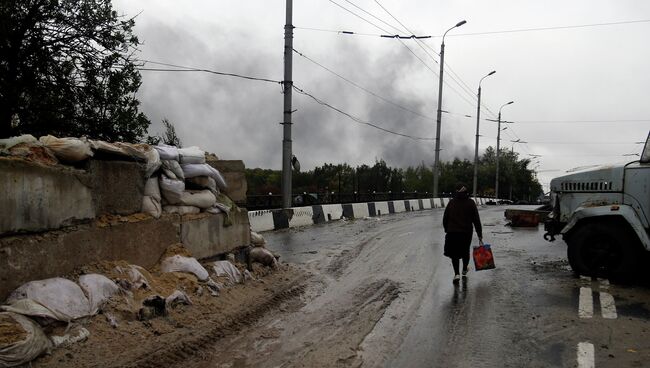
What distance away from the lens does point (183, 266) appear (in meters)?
6.40

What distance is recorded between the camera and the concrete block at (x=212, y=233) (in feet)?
22.8

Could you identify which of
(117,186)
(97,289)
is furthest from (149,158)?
(97,289)

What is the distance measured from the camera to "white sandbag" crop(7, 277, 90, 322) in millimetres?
4379

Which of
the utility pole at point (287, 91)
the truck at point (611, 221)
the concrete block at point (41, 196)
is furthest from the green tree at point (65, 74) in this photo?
the truck at point (611, 221)

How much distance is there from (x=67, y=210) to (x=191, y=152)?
2.52 m

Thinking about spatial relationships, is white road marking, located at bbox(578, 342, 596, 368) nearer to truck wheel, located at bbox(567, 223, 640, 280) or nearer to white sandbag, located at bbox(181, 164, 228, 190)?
truck wheel, located at bbox(567, 223, 640, 280)

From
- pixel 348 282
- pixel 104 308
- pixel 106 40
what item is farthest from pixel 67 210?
pixel 106 40

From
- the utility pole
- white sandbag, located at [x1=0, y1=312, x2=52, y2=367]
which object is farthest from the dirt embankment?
the utility pole

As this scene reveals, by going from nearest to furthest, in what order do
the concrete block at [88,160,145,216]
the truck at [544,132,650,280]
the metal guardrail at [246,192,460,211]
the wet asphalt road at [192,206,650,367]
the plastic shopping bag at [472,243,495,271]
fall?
the wet asphalt road at [192,206,650,367] → the concrete block at [88,160,145,216] → the truck at [544,132,650,280] → the plastic shopping bag at [472,243,495,271] → the metal guardrail at [246,192,460,211]

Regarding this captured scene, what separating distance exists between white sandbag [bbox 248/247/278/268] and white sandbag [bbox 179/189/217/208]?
1304mm

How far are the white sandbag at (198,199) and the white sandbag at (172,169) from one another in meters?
0.25

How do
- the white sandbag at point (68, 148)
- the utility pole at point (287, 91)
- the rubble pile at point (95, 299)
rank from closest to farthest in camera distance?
1. the rubble pile at point (95, 299)
2. the white sandbag at point (68, 148)
3. the utility pole at point (287, 91)

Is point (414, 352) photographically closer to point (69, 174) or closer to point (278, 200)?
point (69, 174)

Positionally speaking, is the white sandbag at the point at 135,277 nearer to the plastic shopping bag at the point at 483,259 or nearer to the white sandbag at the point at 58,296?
the white sandbag at the point at 58,296
